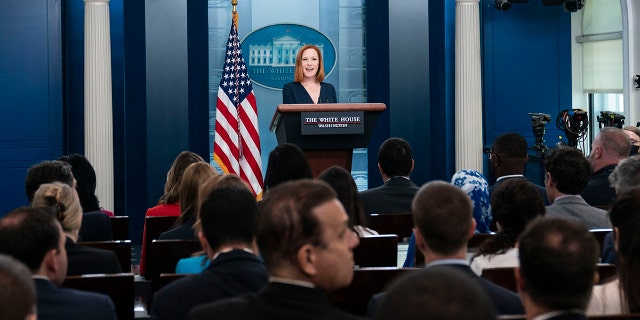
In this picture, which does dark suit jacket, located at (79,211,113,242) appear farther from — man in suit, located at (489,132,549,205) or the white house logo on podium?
the white house logo on podium

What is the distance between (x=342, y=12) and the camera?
11000 millimetres

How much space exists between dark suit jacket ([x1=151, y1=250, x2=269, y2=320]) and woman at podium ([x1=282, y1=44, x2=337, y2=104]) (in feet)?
15.6

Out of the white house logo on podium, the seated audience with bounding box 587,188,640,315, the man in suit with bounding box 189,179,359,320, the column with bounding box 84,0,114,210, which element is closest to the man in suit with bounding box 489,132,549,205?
the seated audience with bounding box 587,188,640,315

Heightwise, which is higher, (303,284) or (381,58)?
(381,58)

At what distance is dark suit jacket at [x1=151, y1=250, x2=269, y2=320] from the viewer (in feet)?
9.32

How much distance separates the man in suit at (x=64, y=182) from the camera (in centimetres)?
488

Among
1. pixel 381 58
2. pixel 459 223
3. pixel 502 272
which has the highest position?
pixel 381 58

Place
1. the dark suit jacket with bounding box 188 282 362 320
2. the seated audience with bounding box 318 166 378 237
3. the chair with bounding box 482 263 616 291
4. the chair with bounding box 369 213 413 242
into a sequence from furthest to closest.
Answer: the chair with bounding box 369 213 413 242 < the seated audience with bounding box 318 166 378 237 < the chair with bounding box 482 263 616 291 < the dark suit jacket with bounding box 188 282 362 320

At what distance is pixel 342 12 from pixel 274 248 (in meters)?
9.06

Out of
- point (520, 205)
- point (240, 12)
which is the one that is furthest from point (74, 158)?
point (240, 12)

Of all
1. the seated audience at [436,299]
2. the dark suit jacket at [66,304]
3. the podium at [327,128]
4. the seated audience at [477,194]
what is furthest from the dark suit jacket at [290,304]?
the podium at [327,128]

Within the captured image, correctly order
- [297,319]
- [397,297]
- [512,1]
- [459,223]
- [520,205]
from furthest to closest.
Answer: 1. [512,1]
2. [520,205]
3. [459,223]
4. [297,319]
5. [397,297]

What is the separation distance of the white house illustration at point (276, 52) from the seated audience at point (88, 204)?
524 cm

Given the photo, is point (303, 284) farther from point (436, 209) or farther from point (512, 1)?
point (512, 1)
